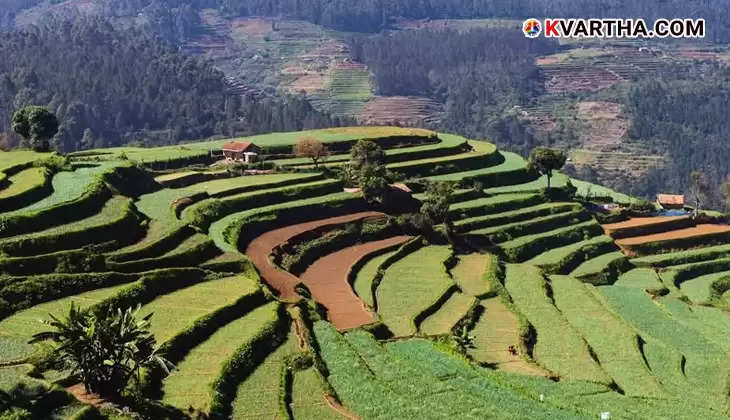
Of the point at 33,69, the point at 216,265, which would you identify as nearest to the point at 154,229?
the point at 216,265

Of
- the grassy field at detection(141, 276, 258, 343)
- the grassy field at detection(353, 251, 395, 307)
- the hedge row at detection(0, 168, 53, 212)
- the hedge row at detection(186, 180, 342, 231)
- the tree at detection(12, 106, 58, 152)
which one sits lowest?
the grassy field at detection(353, 251, 395, 307)

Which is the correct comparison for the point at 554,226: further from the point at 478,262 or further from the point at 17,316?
the point at 17,316

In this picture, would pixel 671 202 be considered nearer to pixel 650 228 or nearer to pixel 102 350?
pixel 650 228

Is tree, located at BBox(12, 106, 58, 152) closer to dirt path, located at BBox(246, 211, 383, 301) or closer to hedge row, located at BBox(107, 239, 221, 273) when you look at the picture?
dirt path, located at BBox(246, 211, 383, 301)

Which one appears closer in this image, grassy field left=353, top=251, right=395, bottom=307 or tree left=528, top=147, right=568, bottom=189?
grassy field left=353, top=251, right=395, bottom=307

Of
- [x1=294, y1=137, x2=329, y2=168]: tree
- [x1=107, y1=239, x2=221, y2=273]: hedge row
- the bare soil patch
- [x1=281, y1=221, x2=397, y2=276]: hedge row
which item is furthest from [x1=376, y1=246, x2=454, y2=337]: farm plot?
the bare soil patch

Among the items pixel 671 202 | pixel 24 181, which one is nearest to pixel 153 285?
pixel 24 181
